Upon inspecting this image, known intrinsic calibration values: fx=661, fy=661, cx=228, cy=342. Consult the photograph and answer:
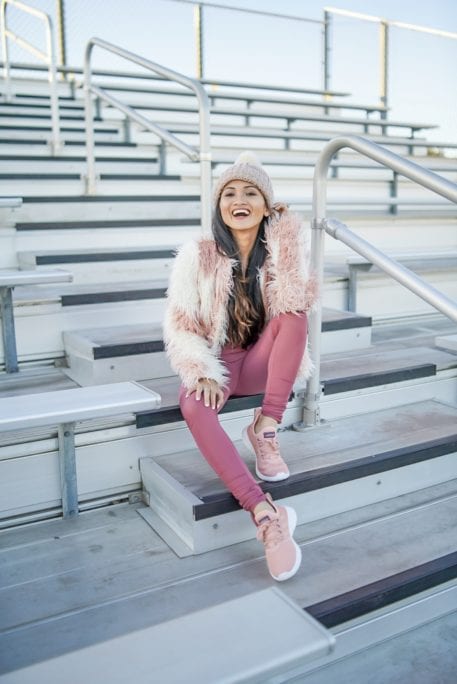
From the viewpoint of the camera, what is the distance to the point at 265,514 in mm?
1325

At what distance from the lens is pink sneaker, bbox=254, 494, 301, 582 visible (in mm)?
1270

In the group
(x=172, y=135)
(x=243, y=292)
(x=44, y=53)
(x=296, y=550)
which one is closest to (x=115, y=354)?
(x=243, y=292)

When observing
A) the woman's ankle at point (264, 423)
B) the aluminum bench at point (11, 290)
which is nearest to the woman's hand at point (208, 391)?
the woman's ankle at point (264, 423)

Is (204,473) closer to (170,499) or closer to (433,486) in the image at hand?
(170,499)

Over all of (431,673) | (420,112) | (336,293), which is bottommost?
(431,673)

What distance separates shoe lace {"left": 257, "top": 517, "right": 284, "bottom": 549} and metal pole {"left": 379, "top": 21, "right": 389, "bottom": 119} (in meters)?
5.46

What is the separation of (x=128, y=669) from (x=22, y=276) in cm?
128

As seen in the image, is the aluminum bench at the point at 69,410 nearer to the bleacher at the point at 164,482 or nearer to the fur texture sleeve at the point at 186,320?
the bleacher at the point at 164,482

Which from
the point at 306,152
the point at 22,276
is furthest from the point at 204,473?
the point at 306,152

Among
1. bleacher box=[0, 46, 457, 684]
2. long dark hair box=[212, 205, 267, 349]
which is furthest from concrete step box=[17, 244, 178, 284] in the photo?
long dark hair box=[212, 205, 267, 349]

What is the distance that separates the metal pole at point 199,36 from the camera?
5.76 metres

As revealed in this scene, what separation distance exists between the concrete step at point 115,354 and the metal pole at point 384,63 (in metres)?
4.77

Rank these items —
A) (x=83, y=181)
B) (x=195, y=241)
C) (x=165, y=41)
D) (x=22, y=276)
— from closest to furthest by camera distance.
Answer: (x=195, y=241)
(x=22, y=276)
(x=83, y=181)
(x=165, y=41)

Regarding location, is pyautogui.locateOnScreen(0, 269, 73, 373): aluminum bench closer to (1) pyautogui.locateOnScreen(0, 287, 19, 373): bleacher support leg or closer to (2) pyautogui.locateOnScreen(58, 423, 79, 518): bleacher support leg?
(1) pyautogui.locateOnScreen(0, 287, 19, 373): bleacher support leg
